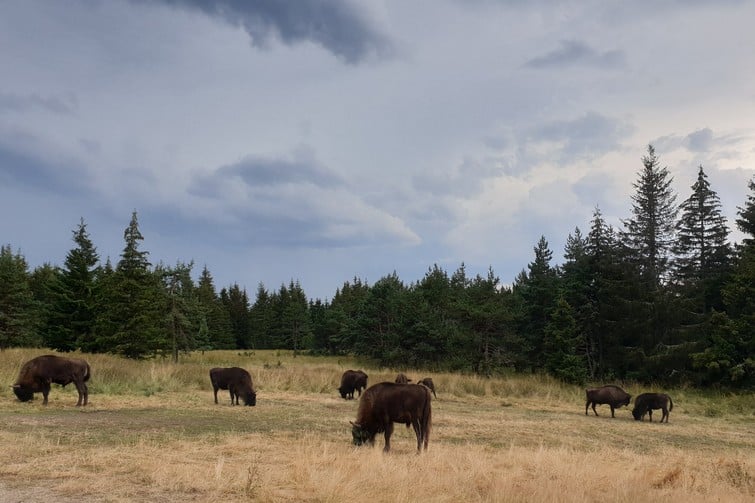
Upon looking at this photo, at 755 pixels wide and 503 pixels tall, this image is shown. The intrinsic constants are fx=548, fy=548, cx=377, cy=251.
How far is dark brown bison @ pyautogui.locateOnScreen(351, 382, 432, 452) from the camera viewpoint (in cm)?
1302

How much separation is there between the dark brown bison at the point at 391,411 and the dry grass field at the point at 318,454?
489 millimetres

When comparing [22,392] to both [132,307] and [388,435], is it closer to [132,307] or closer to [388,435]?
[388,435]

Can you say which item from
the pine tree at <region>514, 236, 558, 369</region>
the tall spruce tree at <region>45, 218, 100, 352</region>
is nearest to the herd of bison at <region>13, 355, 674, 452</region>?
the pine tree at <region>514, 236, 558, 369</region>

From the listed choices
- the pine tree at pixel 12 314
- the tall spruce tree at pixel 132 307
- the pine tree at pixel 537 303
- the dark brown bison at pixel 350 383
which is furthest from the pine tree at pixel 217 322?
the dark brown bison at pixel 350 383

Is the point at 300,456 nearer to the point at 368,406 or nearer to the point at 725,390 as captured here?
the point at 368,406

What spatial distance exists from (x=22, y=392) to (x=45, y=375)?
42.5 inches

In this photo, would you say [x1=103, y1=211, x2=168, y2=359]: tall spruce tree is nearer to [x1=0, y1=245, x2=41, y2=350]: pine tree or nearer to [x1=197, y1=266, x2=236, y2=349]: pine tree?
[x1=0, y1=245, x2=41, y2=350]: pine tree

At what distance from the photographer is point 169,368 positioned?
28.8 m

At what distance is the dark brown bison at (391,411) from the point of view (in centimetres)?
1302

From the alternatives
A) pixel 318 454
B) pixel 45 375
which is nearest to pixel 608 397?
pixel 318 454

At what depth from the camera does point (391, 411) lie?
1307cm

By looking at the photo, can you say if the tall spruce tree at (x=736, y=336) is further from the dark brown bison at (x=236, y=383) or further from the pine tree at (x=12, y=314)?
the pine tree at (x=12, y=314)

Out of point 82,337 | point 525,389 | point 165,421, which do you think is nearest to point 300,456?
point 165,421

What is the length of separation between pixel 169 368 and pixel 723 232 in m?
41.8
